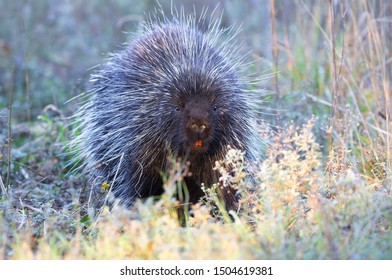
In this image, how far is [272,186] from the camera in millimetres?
3955

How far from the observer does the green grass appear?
3.56 m

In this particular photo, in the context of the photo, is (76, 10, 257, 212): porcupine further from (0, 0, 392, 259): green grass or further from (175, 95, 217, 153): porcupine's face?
(0, 0, 392, 259): green grass

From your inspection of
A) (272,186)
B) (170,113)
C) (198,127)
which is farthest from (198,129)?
(272,186)

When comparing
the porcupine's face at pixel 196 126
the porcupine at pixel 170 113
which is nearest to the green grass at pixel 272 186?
the porcupine at pixel 170 113

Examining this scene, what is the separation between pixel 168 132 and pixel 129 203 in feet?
2.18

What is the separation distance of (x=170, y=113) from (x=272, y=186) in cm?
106

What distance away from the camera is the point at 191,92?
4.68 m

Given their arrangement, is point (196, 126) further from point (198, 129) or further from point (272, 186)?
point (272, 186)

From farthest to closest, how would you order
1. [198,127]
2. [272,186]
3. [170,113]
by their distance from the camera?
[170,113] < [198,127] < [272,186]

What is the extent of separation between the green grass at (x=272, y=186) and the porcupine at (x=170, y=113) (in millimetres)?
159

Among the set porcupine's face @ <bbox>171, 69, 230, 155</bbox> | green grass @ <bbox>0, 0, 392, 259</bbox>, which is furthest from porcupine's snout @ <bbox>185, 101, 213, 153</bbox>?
green grass @ <bbox>0, 0, 392, 259</bbox>

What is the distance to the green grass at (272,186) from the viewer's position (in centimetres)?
356

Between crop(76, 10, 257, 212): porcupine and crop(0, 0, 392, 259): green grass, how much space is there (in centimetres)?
16

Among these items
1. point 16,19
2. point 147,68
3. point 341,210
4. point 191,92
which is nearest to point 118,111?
point 147,68
